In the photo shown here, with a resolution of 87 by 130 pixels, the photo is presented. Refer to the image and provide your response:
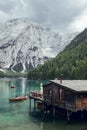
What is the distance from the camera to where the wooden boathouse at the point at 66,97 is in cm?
5662

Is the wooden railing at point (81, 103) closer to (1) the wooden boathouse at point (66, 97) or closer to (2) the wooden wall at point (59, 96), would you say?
(1) the wooden boathouse at point (66, 97)

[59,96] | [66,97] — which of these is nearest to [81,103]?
[66,97]

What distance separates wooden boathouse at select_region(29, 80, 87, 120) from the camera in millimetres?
56625

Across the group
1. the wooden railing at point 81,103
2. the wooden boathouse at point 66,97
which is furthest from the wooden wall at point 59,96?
the wooden railing at point 81,103

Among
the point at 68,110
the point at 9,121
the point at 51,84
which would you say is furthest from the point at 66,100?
the point at 9,121

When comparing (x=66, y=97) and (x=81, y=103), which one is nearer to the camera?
(x=81, y=103)

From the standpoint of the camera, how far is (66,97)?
2331 inches

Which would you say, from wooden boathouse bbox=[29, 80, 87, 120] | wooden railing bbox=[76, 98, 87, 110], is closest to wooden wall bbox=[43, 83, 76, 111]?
wooden boathouse bbox=[29, 80, 87, 120]

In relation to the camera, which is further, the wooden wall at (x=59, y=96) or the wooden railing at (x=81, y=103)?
the wooden wall at (x=59, y=96)

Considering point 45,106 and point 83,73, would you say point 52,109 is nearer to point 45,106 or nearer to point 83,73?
point 45,106

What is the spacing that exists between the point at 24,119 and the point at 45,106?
8.04 meters

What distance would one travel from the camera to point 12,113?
7100 centimetres

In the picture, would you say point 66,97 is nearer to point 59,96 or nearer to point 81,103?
point 59,96

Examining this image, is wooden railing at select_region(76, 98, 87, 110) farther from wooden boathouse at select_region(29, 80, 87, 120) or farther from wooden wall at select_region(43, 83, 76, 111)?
wooden wall at select_region(43, 83, 76, 111)
